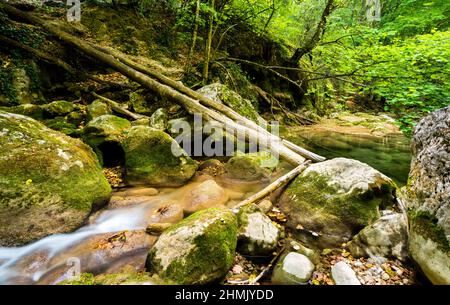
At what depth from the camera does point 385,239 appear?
301 centimetres

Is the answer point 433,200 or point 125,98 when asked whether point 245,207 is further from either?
point 125,98

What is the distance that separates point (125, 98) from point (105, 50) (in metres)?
1.73

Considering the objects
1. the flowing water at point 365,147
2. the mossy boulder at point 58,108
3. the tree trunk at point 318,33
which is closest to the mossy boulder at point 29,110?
the mossy boulder at point 58,108

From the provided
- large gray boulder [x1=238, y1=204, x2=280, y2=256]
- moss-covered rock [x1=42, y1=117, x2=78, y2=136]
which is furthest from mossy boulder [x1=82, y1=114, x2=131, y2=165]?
large gray boulder [x1=238, y1=204, x2=280, y2=256]

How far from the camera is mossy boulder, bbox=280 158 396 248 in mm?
3500

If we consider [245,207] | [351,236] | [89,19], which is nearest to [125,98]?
[89,19]

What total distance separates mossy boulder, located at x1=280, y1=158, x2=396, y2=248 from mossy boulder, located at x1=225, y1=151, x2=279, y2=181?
160 cm

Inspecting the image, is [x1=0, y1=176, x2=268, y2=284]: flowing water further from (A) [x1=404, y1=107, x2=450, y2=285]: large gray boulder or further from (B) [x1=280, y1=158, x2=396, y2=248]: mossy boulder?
(A) [x1=404, y1=107, x2=450, y2=285]: large gray boulder

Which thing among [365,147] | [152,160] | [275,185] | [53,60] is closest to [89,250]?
[152,160]

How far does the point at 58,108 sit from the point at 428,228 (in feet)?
26.1

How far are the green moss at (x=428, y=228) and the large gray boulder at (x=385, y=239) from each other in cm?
31

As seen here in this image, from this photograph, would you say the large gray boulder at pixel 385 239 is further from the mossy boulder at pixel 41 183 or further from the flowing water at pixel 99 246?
the mossy boulder at pixel 41 183
